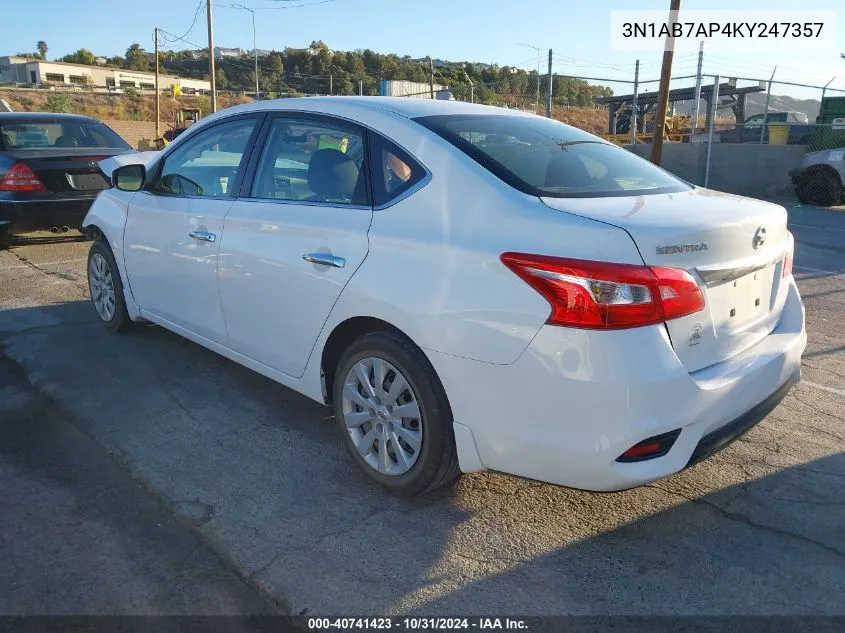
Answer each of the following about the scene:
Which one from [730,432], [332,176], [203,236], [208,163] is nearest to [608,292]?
[730,432]

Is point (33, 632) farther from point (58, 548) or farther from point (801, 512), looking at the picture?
point (801, 512)

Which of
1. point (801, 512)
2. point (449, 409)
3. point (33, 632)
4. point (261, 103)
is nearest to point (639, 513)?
point (801, 512)

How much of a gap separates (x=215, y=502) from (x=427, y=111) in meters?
2.02

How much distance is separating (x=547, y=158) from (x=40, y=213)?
6866 millimetres

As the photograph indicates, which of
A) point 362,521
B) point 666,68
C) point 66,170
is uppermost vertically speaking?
point 666,68

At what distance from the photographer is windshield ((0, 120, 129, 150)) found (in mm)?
8531

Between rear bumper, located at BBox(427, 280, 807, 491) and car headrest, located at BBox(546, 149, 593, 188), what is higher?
car headrest, located at BBox(546, 149, 593, 188)

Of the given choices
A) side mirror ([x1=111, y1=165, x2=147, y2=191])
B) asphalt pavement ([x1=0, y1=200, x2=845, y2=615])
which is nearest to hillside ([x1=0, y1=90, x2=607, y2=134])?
side mirror ([x1=111, y1=165, x2=147, y2=191])

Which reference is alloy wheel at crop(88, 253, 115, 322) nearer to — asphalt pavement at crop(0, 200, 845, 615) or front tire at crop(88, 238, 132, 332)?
front tire at crop(88, 238, 132, 332)

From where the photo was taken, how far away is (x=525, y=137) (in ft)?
11.0

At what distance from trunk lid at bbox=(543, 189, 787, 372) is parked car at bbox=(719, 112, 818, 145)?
1389cm

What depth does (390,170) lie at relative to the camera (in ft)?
10.1

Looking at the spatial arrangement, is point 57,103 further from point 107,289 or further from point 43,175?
point 107,289

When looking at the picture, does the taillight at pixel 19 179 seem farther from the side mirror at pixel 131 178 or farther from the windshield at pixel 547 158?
the windshield at pixel 547 158
